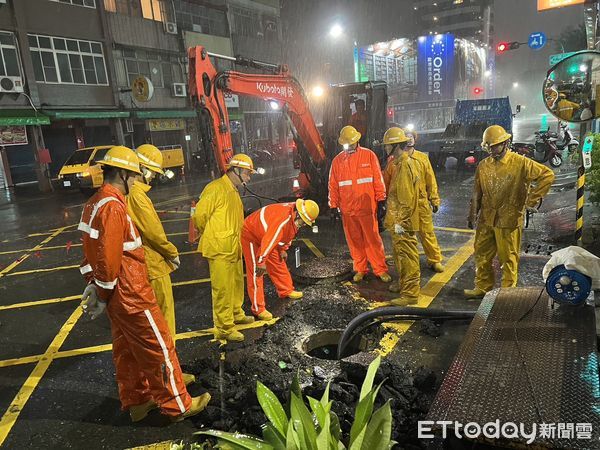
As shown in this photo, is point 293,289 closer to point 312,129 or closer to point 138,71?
point 312,129

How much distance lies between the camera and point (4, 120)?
18406mm

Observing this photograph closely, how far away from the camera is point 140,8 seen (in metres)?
25.5

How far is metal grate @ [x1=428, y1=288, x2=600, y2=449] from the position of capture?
215 cm

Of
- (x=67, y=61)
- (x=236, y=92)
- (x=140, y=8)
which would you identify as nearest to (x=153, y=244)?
(x=236, y=92)

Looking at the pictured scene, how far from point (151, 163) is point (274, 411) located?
242cm

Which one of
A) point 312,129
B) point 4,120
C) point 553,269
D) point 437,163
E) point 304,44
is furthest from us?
point 304,44

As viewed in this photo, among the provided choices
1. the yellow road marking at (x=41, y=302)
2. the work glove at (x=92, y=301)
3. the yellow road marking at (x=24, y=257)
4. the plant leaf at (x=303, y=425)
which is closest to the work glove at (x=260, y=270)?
the work glove at (x=92, y=301)

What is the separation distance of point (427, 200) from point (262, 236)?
102 inches

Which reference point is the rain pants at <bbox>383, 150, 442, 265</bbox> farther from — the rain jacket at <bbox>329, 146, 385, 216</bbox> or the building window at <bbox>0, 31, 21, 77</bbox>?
the building window at <bbox>0, 31, 21, 77</bbox>

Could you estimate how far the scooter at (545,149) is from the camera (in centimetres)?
1547

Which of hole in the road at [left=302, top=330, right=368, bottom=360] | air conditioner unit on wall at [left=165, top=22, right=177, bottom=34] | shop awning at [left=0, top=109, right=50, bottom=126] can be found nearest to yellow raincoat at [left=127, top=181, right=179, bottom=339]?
hole in the road at [left=302, top=330, right=368, bottom=360]

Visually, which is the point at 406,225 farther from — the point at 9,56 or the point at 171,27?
the point at 171,27

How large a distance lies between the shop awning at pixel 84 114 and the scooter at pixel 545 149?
1991 centimetres

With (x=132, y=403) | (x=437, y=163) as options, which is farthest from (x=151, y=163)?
(x=437, y=163)
